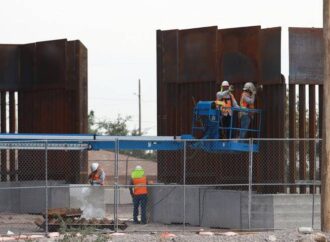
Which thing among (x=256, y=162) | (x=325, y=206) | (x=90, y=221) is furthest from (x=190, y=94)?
(x=325, y=206)

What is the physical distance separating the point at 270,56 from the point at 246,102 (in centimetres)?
156

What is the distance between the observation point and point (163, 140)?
2889cm

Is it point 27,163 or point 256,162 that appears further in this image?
point 27,163

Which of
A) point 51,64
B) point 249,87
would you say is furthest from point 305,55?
point 51,64

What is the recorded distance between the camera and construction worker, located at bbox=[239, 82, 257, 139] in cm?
2903

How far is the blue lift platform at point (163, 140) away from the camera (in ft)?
91.6

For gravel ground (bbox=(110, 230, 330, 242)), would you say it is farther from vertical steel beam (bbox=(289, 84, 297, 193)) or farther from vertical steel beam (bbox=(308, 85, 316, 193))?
vertical steel beam (bbox=(308, 85, 316, 193))

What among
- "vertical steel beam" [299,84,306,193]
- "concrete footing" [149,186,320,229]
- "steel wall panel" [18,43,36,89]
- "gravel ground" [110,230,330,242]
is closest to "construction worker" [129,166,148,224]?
"concrete footing" [149,186,320,229]

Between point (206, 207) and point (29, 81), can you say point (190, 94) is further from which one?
point (29, 81)

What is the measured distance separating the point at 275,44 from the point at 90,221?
292 inches

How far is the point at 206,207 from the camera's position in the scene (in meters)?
30.1

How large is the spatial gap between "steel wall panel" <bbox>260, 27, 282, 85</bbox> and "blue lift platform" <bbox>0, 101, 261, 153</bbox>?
106cm

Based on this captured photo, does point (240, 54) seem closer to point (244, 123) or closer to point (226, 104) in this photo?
point (244, 123)

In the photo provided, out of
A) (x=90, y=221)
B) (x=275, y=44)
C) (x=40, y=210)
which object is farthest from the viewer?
(x=40, y=210)
